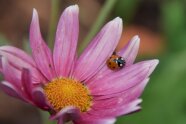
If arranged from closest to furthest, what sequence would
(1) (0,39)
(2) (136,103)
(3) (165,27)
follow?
(2) (136,103)
(1) (0,39)
(3) (165,27)

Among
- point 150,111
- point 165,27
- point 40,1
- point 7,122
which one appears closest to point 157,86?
point 150,111

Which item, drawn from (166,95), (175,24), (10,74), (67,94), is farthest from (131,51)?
(175,24)

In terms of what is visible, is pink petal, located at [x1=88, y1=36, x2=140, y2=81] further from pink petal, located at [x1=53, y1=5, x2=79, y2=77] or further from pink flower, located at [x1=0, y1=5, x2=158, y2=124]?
pink petal, located at [x1=53, y1=5, x2=79, y2=77]

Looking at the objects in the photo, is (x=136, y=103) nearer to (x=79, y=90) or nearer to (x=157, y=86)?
(x=79, y=90)

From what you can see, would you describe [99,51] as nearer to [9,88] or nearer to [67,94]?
[67,94]

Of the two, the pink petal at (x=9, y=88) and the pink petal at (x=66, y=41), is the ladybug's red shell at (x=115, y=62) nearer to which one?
the pink petal at (x=66, y=41)

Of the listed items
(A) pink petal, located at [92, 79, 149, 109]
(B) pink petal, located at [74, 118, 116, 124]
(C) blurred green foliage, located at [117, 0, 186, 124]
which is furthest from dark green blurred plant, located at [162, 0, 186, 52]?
(B) pink petal, located at [74, 118, 116, 124]
